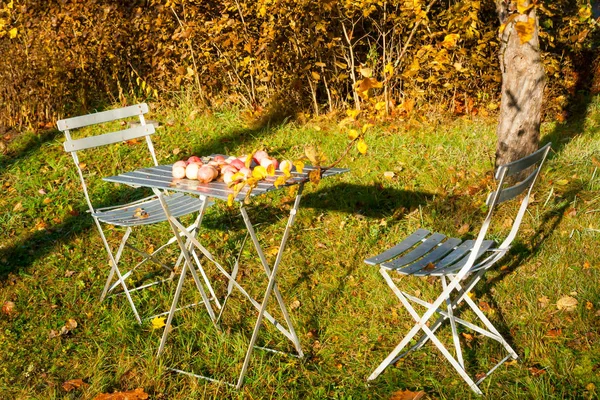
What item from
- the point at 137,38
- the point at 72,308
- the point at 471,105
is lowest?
the point at 471,105

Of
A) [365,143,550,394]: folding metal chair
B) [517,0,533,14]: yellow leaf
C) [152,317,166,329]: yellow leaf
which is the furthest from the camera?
[152,317,166,329]: yellow leaf

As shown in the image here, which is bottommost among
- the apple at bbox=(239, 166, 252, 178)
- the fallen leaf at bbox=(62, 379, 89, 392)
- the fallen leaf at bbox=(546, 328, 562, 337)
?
the fallen leaf at bbox=(546, 328, 562, 337)

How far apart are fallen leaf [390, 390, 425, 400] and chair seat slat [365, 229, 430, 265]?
2.08 feet

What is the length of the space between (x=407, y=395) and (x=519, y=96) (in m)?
2.63

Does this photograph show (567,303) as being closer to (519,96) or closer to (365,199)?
(519,96)

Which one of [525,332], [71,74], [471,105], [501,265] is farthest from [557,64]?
[71,74]

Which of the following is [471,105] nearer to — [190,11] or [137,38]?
[190,11]

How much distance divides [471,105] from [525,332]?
394 centimetres

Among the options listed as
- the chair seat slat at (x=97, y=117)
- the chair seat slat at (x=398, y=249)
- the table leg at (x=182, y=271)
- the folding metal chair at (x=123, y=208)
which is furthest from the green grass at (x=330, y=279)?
the chair seat slat at (x=97, y=117)

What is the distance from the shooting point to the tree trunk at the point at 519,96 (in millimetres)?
5051

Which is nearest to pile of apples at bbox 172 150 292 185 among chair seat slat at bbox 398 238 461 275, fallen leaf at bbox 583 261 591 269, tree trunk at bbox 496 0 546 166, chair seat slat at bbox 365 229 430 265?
chair seat slat at bbox 365 229 430 265

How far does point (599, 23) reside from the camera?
25.4 feet

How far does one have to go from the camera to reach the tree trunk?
5051 millimetres

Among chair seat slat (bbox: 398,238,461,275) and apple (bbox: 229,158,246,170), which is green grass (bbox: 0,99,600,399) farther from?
apple (bbox: 229,158,246,170)
